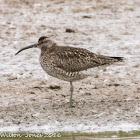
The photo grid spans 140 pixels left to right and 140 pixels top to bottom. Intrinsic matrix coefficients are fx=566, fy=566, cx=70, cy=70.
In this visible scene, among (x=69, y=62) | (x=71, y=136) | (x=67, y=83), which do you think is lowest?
(x=67, y=83)

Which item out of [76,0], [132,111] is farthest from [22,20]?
[132,111]

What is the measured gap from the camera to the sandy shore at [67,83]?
1031 centimetres

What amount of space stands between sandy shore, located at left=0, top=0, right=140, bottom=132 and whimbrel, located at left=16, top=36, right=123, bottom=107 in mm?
656

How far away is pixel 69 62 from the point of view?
35.4ft

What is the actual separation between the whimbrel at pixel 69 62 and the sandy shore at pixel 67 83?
25.8 inches

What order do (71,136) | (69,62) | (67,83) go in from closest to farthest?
(71,136) → (69,62) → (67,83)

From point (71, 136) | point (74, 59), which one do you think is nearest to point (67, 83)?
point (74, 59)

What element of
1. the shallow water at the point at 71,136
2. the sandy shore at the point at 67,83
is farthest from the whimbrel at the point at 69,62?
the shallow water at the point at 71,136

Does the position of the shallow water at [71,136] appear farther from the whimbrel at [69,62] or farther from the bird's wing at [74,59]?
the bird's wing at [74,59]

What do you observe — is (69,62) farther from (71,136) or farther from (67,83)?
(71,136)

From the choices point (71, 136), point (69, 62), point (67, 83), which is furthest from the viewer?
point (67, 83)

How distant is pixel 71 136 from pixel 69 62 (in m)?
1.74

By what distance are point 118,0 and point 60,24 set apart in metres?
2.73

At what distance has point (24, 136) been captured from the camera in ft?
31.6
